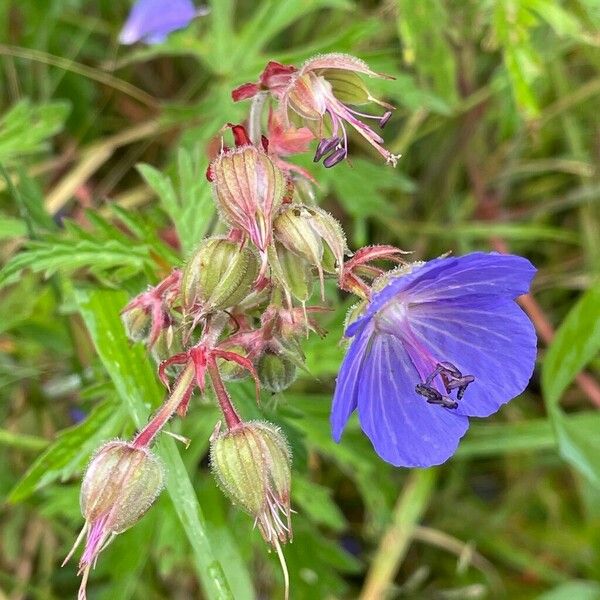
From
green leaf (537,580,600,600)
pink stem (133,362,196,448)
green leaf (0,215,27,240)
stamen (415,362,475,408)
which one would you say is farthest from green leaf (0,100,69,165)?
green leaf (537,580,600,600)

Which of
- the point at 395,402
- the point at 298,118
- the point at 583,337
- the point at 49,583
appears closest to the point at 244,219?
the point at 298,118

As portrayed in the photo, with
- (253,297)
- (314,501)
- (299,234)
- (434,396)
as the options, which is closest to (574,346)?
(314,501)

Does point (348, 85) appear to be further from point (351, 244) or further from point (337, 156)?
point (351, 244)

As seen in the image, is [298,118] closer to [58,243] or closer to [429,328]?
[429,328]

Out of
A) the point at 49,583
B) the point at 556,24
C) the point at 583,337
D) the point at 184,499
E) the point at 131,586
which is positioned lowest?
the point at 49,583

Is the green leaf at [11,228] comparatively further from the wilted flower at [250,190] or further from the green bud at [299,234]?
the green bud at [299,234]

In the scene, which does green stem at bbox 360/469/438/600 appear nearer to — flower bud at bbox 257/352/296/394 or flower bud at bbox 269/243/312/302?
flower bud at bbox 257/352/296/394
